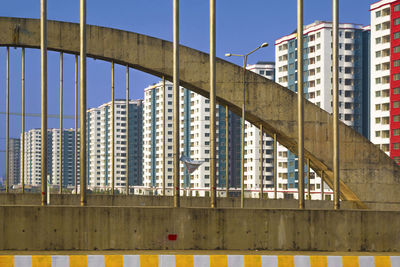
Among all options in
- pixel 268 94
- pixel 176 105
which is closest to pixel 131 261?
pixel 176 105

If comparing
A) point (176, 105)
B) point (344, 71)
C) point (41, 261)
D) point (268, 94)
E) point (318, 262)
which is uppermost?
point (344, 71)

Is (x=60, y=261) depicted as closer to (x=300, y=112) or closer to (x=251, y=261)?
(x=251, y=261)

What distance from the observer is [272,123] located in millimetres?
37562

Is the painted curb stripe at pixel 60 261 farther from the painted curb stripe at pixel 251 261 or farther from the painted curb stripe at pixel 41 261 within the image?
the painted curb stripe at pixel 251 261

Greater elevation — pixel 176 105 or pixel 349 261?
pixel 176 105

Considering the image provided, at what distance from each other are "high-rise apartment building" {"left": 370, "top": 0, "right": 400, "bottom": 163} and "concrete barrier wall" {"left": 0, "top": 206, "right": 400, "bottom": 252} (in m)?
87.2

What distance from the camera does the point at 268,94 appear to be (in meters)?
37.9

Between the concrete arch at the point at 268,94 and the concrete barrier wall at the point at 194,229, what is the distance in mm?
17894

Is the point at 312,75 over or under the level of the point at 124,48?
over

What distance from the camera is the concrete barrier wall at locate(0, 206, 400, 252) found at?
18156 millimetres

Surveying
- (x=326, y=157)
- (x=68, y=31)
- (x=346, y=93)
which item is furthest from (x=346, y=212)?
(x=346, y=93)

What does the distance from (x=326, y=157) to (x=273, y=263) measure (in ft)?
75.8

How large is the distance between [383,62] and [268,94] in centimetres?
8119

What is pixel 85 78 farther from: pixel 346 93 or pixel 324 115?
pixel 346 93
